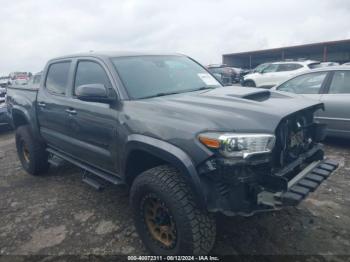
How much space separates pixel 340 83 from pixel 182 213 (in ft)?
14.4

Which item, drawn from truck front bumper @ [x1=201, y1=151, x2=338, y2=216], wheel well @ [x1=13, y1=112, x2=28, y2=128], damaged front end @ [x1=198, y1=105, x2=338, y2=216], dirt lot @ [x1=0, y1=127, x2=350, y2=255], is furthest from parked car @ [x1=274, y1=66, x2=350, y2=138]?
wheel well @ [x1=13, y1=112, x2=28, y2=128]

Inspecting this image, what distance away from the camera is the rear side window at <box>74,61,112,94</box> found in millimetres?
3369

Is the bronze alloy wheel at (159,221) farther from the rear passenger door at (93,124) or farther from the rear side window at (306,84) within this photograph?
the rear side window at (306,84)

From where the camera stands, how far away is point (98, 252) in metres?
2.97

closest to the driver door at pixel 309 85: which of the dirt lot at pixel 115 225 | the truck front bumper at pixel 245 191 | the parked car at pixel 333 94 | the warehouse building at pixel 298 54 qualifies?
the parked car at pixel 333 94

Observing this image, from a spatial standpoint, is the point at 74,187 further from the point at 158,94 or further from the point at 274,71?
the point at 274,71

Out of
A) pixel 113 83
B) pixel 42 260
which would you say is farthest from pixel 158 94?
pixel 42 260


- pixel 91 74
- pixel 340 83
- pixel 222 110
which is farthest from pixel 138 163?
pixel 340 83

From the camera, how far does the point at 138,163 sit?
303cm

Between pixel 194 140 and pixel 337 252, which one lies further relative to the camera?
pixel 337 252

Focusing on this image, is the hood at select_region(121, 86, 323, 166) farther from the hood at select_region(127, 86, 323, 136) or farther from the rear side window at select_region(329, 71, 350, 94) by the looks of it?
the rear side window at select_region(329, 71, 350, 94)

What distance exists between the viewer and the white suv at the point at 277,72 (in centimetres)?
1391

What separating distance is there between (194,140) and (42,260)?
6.00ft

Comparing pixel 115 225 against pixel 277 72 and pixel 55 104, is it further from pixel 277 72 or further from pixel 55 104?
pixel 277 72
